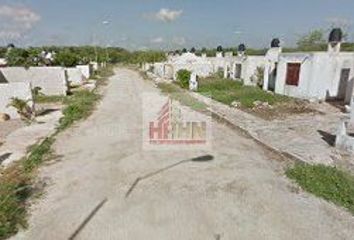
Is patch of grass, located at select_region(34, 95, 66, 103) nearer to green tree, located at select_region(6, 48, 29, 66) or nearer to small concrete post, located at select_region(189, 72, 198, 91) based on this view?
green tree, located at select_region(6, 48, 29, 66)

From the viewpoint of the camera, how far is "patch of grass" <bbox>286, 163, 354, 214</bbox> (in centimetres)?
652

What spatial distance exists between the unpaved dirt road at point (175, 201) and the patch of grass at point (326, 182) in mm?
281

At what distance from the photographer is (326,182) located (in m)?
7.20

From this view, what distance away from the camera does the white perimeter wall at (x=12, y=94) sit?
47.1 feet

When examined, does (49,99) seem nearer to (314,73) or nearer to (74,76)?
(74,76)

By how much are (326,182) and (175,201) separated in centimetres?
353

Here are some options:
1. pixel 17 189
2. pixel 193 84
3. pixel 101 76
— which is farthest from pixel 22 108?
pixel 101 76

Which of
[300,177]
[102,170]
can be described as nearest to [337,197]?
[300,177]

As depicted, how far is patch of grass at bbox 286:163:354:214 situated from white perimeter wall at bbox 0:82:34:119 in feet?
39.6

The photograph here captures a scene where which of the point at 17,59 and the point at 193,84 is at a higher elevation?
the point at 17,59

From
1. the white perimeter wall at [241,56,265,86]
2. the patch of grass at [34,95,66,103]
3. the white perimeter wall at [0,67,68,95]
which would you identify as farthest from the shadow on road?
the white perimeter wall at [241,56,265,86]

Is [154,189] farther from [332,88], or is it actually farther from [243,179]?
[332,88]

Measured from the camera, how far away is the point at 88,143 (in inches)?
414

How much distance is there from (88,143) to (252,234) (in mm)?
6820
